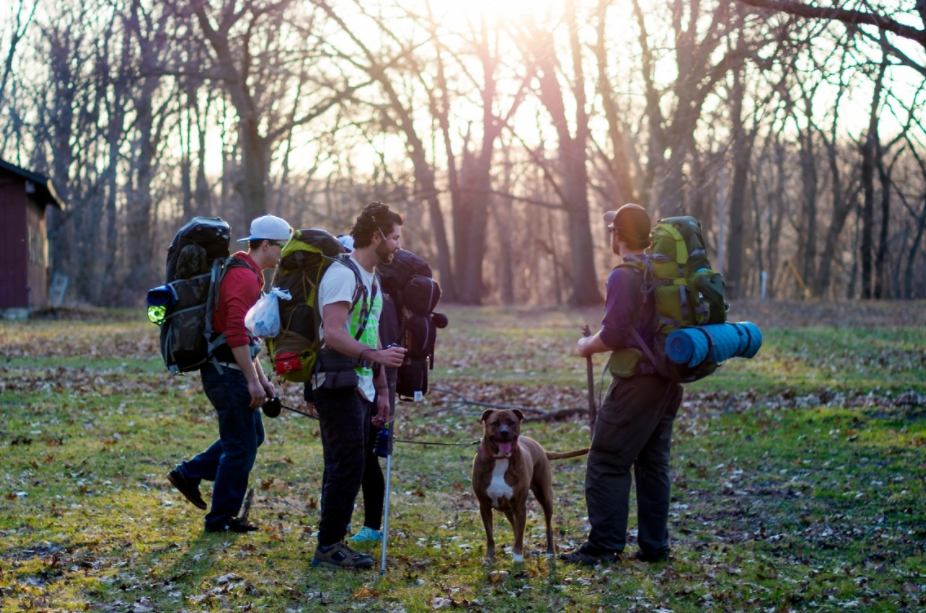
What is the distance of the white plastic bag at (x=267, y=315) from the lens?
20.1 ft

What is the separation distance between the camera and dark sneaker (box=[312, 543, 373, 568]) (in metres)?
6.57

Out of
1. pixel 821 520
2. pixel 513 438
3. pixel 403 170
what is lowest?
pixel 821 520

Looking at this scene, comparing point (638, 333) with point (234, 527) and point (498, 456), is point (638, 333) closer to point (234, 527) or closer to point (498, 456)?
point (498, 456)

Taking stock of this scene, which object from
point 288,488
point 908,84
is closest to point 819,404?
point 908,84

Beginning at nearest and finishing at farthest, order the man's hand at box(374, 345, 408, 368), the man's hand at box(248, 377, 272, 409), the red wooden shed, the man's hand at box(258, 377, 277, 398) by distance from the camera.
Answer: the man's hand at box(374, 345, 408, 368), the man's hand at box(248, 377, 272, 409), the man's hand at box(258, 377, 277, 398), the red wooden shed

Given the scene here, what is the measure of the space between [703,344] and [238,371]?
3.09 meters

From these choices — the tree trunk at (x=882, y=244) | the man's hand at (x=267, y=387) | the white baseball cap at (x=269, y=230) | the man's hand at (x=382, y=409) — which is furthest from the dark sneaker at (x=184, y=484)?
the tree trunk at (x=882, y=244)

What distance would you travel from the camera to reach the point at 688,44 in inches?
439

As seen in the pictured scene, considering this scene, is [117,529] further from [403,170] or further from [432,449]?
[403,170]

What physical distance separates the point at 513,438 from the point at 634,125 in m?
38.4

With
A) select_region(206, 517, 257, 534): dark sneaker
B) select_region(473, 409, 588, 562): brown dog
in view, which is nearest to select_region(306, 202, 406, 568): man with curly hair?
select_region(473, 409, 588, 562): brown dog

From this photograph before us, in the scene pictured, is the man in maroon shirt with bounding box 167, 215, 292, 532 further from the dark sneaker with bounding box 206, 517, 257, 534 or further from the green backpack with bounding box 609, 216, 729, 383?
the green backpack with bounding box 609, 216, 729, 383

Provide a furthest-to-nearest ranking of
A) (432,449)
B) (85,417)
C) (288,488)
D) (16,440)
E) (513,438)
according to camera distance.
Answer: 1. (85,417)
2. (432,449)
3. (16,440)
4. (288,488)
5. (513,438)

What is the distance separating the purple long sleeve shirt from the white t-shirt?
4.70 ft
